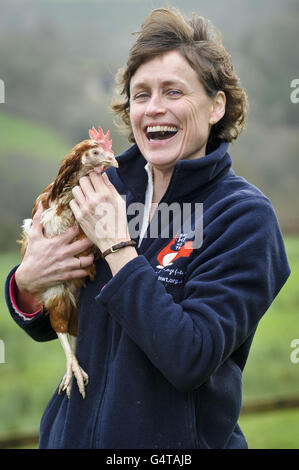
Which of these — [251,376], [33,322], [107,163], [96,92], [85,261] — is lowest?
[251,376]

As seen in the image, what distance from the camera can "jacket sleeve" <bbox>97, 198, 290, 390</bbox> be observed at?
117 centimetres

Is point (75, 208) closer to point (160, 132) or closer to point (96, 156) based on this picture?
point (96, 156)

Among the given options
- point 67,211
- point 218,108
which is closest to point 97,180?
point 67,211

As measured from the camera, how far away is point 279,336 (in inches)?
177

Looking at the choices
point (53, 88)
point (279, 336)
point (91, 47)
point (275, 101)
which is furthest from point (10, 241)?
point (275, 101)

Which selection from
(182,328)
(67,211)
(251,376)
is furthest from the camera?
(251,376)

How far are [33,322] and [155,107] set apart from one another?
711mm

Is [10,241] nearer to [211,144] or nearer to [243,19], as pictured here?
[243,19]

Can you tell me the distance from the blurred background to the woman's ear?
9.49 ft

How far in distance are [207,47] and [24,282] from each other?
81 cm

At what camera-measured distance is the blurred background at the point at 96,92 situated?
16.3 feet

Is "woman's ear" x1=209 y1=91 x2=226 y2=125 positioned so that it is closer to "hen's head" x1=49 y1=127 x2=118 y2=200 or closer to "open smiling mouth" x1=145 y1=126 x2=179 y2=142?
"open smiling mouth" x1=145 y1=126 x2=179 y2=142

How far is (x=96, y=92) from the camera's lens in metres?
5.16

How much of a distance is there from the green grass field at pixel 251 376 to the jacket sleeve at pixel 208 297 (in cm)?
222
